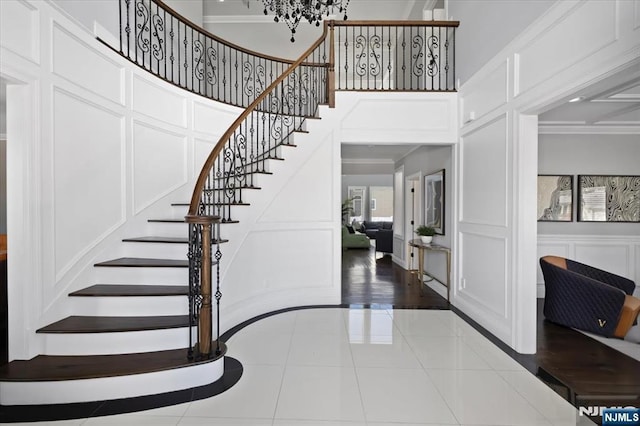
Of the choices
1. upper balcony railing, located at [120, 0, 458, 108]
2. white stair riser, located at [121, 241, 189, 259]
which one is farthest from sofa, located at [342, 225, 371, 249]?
white stair riser, located at [121, 241, 189, 259]

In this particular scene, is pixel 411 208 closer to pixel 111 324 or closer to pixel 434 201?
pixel 434 201

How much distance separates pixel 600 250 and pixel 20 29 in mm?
7419

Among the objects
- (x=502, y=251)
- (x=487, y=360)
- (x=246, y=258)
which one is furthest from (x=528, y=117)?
(x=246, y=258)

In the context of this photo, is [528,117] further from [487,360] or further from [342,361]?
[342,361]

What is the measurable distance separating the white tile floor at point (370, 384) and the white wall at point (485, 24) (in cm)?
316

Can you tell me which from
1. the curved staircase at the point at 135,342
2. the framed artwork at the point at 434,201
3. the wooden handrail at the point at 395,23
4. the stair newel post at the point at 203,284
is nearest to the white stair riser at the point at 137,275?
the curved staircase at the point at 135,342

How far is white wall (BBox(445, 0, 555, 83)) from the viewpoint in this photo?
335 cm

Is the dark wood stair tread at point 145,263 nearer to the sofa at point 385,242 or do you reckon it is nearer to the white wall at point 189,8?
the white wall at point 189,8

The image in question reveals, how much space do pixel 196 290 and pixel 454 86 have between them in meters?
4.48

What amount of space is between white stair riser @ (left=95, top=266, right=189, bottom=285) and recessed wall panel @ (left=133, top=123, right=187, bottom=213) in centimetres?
89

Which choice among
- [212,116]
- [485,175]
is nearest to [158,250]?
[212,116]

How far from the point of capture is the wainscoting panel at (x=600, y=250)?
17.8ft

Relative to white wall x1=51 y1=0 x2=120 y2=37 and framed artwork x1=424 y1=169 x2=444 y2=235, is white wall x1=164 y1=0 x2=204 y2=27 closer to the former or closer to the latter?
white wall x1=51 y1=0 x2=120 y2=37

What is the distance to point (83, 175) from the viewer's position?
3215mm
